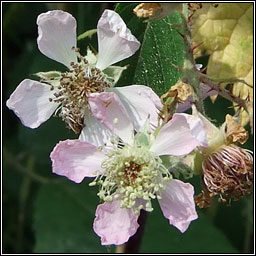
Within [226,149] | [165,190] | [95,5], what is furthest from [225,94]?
[95,5]

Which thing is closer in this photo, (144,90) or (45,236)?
(144,90)

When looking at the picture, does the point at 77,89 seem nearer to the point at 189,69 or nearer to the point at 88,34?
the point at 88,34

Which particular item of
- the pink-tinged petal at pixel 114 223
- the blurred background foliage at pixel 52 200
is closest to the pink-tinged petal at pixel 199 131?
the pink-tinged petal at pixel 114 223

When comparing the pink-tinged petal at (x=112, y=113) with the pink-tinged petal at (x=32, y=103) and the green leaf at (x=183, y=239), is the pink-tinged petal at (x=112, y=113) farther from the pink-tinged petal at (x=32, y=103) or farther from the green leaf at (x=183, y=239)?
the green leaf at (x=183, y=239)

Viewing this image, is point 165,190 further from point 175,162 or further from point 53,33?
point 53,33

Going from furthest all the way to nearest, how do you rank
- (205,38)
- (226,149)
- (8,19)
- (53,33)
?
(8,19) < (205,38) < (53,33) < (226,149)

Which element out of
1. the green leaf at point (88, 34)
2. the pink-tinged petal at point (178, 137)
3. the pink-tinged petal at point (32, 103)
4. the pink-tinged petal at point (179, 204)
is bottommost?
the pink-tinged petal at point (179, 204)

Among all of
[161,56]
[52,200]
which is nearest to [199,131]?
[161,56]
